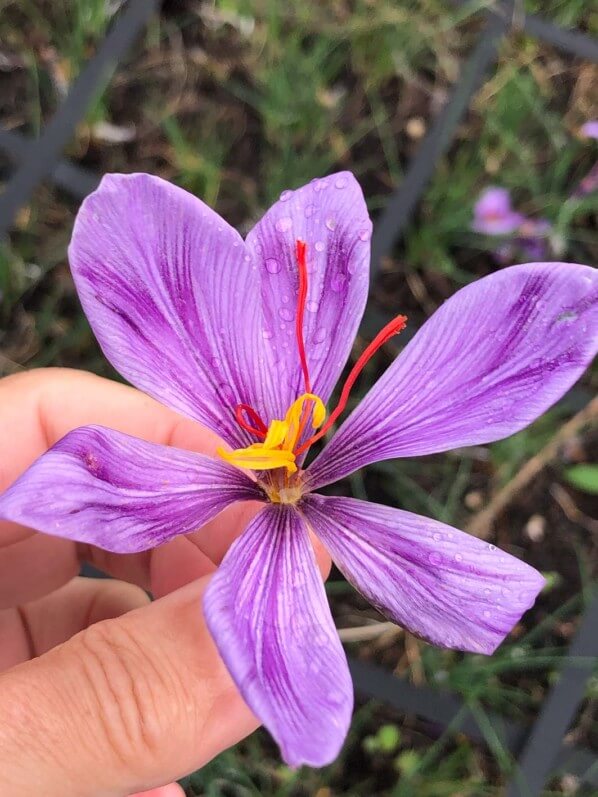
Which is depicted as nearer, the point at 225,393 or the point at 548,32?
the point at 225,393

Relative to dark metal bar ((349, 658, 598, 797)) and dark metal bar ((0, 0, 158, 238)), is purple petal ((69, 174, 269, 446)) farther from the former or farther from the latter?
dark metal bar ((0, 0, 158, 238))

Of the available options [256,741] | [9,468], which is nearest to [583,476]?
[256,741]

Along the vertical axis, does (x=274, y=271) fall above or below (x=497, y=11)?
below

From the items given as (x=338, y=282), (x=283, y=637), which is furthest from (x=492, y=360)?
(x=283, y=637)

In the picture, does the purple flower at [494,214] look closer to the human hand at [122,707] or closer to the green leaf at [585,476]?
the green leaf at [585,476]

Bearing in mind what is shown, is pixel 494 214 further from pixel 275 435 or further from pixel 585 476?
pixel 275 435

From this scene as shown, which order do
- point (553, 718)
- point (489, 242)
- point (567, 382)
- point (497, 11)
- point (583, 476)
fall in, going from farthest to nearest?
point (497, 11)
point (489, 242)
point (583, 476)
point (553, 718)
point (567, 382)

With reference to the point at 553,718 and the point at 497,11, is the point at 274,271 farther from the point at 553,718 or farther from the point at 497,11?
the point at 497,11
